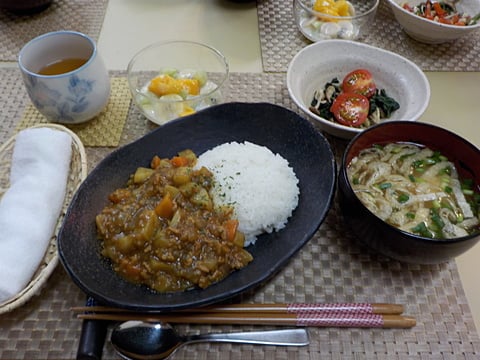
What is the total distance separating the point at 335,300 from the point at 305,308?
0.47 ft

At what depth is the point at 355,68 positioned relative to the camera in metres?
2.07

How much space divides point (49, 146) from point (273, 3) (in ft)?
6.03

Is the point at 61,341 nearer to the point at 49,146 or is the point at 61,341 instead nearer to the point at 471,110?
the point at 49,146

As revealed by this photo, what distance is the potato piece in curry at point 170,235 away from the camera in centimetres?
134

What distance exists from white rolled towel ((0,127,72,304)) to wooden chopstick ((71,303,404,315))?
218 mm

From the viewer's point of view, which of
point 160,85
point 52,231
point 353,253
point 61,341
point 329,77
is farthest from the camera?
point 329,77

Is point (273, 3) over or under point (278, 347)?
over

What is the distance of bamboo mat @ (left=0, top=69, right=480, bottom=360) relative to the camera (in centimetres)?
127

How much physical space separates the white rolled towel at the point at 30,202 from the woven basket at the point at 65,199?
0.02 m

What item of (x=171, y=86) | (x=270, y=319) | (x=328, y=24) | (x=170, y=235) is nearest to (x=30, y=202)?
(x=170, y=235)

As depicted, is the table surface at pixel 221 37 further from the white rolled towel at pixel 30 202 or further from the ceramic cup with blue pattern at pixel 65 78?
the white rolled towel at pixel 30 202

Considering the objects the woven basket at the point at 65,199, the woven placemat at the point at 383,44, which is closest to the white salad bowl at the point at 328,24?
the woven placemat at the point at 383,44

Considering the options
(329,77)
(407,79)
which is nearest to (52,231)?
(329,77)

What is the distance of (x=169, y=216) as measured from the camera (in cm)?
145
